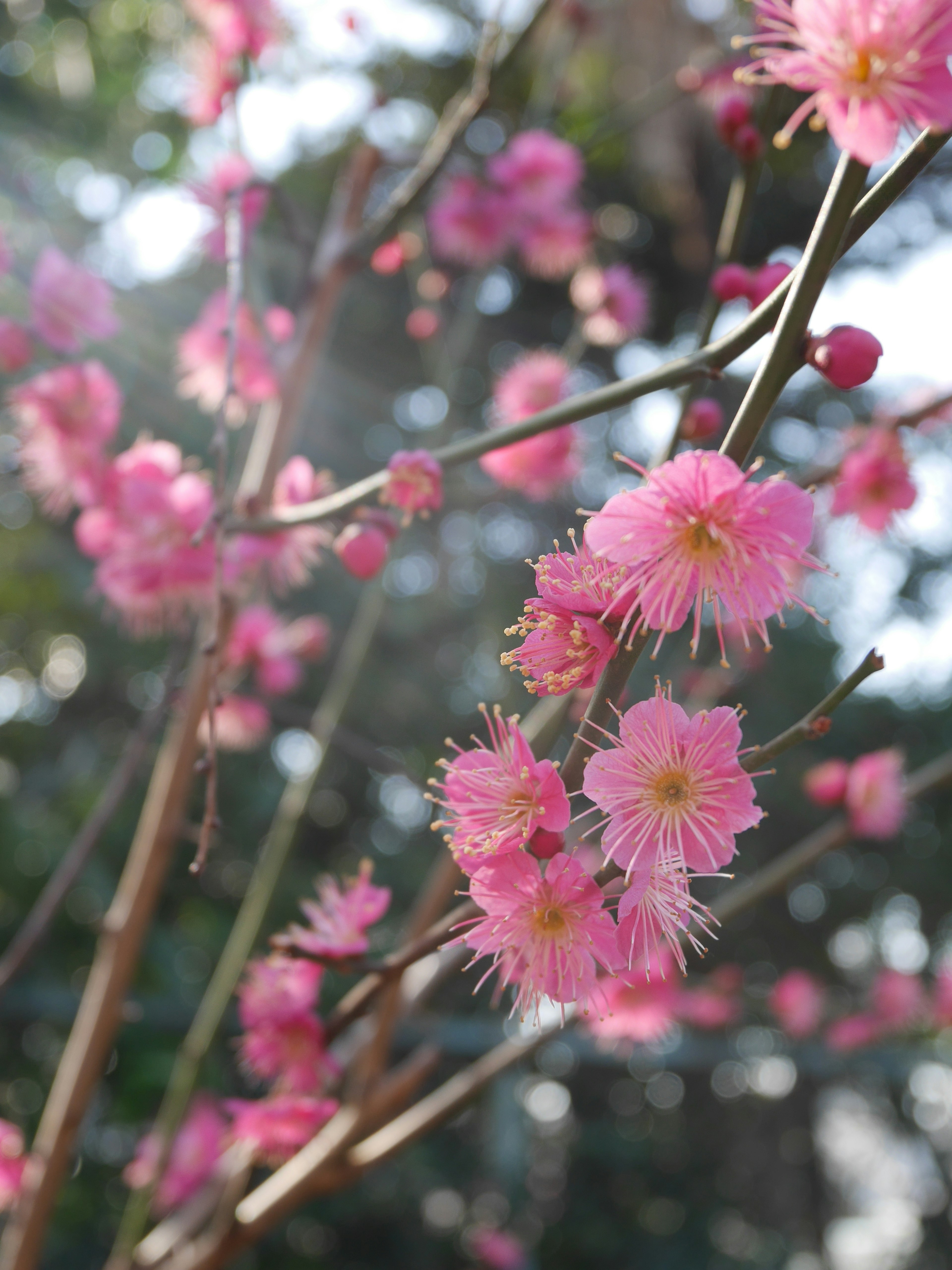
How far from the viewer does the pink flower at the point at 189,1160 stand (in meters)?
1.21

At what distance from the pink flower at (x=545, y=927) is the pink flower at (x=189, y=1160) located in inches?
36.2

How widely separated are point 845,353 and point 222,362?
976mm

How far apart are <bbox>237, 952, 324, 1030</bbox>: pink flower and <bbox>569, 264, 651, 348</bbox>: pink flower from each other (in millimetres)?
938

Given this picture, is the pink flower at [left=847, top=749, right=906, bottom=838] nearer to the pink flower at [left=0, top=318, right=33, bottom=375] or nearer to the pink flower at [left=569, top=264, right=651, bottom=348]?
the pink flower at [left=569, top=264, right=651, bottom=348]

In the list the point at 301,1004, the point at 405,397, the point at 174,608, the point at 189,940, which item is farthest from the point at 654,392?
the point at 405,397

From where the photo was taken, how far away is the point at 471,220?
1395 mm

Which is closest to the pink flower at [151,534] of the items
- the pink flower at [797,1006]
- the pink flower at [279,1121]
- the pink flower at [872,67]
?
the pink flower at [279,1121]

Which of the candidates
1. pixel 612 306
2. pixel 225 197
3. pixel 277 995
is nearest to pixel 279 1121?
pixel 277 995

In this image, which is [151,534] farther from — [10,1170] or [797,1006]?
[797,1006]

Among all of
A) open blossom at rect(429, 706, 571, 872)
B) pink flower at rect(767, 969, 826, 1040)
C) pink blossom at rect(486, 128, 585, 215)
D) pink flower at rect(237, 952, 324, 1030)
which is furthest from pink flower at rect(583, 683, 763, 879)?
pink flower at rect(767, 969, 826, 1040)

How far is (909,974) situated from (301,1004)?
1.94 m

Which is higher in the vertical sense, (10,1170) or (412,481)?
(412,481)

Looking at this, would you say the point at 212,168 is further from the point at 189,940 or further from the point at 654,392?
the point at 189,940

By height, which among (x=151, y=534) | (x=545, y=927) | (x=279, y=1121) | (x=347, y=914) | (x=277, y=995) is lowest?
(x=279, y=1121)
